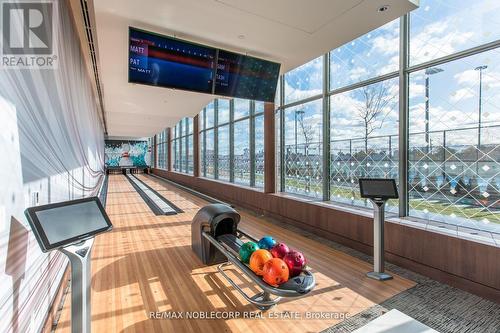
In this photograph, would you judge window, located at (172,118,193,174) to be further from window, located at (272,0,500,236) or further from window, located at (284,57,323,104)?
window, located at (272,0,500,236)

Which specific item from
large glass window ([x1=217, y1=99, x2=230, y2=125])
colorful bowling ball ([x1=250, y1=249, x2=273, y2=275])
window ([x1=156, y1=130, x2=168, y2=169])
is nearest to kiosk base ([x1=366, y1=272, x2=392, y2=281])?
colorful bowling ball ([x1=250, y1=249, x2=273, y2=275])

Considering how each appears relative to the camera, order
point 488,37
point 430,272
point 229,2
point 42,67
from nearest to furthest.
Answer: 1. point 42,67
2. point 229,2
3. point 488,37
4. point 430,272

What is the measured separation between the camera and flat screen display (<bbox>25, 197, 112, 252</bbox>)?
1.24 meters

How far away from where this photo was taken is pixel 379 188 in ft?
9.35

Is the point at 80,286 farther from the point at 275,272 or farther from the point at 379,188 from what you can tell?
the point at 379,188

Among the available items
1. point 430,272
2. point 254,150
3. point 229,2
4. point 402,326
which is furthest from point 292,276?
point 254,150

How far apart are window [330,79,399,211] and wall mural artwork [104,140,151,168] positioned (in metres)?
20.8

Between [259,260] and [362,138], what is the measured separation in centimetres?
274

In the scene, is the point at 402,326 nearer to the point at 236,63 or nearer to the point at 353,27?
the point at 353,27

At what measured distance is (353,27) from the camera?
3078mm

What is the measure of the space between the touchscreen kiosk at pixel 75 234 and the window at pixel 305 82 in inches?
165

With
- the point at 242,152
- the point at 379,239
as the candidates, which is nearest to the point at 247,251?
the point at 379,239

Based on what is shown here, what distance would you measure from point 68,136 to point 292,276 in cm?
277

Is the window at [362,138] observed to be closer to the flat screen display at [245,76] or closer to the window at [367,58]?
the window at [367,58]
